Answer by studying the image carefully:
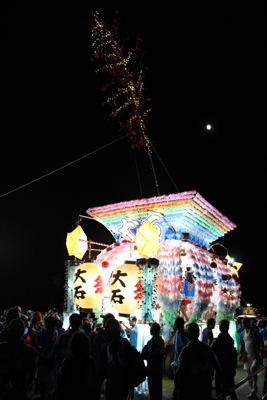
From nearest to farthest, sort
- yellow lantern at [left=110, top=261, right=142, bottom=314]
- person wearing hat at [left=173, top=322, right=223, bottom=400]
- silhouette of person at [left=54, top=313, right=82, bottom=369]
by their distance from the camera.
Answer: person wearing hat at [left=173, top=322, right=223, bottom=400], silhouette of person at [left=54, top=313, right=82, bottom=369], yellow lantern at [left=110, top=261, right=142, bottom=314]

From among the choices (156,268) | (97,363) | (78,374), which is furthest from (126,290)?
(78,374)

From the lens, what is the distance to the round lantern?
8.96 metres

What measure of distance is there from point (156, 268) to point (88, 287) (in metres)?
2.05

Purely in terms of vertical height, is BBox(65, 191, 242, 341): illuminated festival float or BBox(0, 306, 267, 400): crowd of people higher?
BBox(65, 191, 242, 341): illuminated festival float

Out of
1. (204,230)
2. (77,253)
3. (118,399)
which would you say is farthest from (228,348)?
(204,230)

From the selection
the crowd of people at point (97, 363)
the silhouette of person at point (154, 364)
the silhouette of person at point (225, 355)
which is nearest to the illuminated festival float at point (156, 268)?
the silhouette of person at point (154, 364)

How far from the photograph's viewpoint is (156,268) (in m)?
8.50

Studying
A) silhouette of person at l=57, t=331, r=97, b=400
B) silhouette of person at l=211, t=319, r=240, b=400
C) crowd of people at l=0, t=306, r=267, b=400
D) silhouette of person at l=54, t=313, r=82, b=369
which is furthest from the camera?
silhouette of person at l=211, t=319, r=240, b=400

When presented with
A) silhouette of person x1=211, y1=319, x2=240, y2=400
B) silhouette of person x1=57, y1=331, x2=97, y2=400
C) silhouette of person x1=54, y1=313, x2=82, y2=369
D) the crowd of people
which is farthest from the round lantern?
silhouette of person x1=57, y1=331, x2=97, y2=400

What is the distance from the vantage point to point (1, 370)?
3150mm

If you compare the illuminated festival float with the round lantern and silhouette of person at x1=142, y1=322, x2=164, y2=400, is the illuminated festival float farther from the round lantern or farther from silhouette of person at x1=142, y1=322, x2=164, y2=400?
silhouette of person at x1=142, y1=322, x2=164, y2=400

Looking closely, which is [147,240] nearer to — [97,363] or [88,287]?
[88,287]

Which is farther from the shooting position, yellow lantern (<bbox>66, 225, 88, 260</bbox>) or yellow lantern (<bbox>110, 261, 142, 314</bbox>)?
yellow lantern (<bbox>66, 225, 88, 260</bbox>)

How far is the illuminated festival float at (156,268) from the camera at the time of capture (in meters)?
8.27
